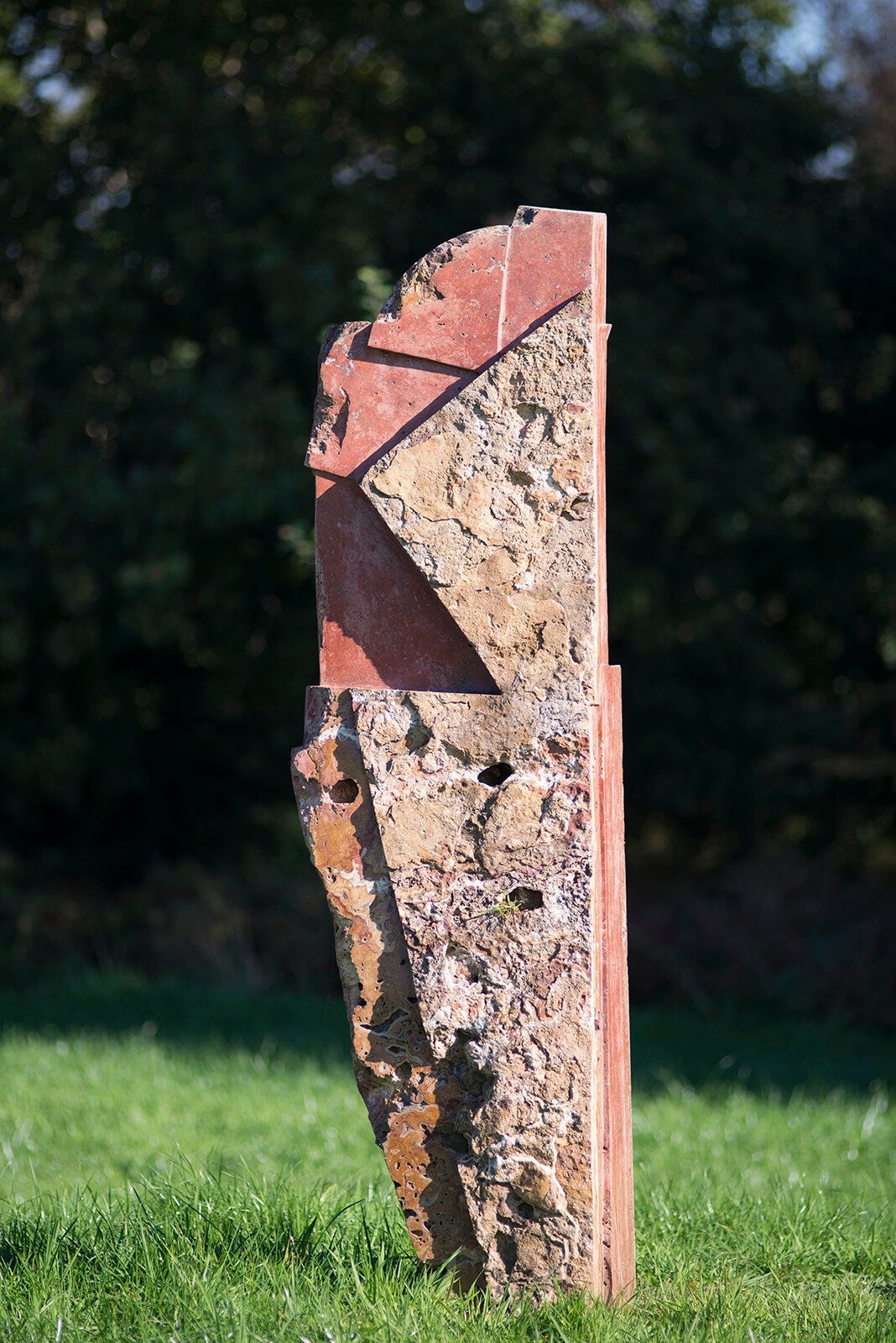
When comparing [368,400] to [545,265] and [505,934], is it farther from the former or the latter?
[505,934]

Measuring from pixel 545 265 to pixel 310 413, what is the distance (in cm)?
428

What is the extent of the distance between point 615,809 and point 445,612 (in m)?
0.57

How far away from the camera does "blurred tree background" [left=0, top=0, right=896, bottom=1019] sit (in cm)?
658

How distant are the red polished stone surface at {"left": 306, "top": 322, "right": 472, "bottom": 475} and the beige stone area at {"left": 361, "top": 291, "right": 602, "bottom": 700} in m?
0.07

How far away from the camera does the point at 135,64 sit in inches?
283

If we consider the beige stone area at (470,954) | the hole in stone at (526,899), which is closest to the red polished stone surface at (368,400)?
the beige stone area at (470,954)

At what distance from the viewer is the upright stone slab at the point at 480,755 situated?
7.51 ft

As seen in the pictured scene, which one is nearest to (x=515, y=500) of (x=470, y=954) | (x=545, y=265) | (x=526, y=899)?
(x=545, y=265)

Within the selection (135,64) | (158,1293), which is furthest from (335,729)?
(135,64)

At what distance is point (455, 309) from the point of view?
7.93 feet

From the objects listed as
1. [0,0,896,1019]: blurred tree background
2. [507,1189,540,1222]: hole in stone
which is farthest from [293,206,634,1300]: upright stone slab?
[0,0,896,1019]: blurred tree background

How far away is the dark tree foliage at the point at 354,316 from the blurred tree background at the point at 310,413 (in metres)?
0.02

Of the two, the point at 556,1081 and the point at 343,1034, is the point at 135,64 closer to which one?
the point at 343,1034

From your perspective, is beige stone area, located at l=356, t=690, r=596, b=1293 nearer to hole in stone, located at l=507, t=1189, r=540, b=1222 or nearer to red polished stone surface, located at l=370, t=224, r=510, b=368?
hole in stone, located at l=507, t=1189, r=540, b=1222
